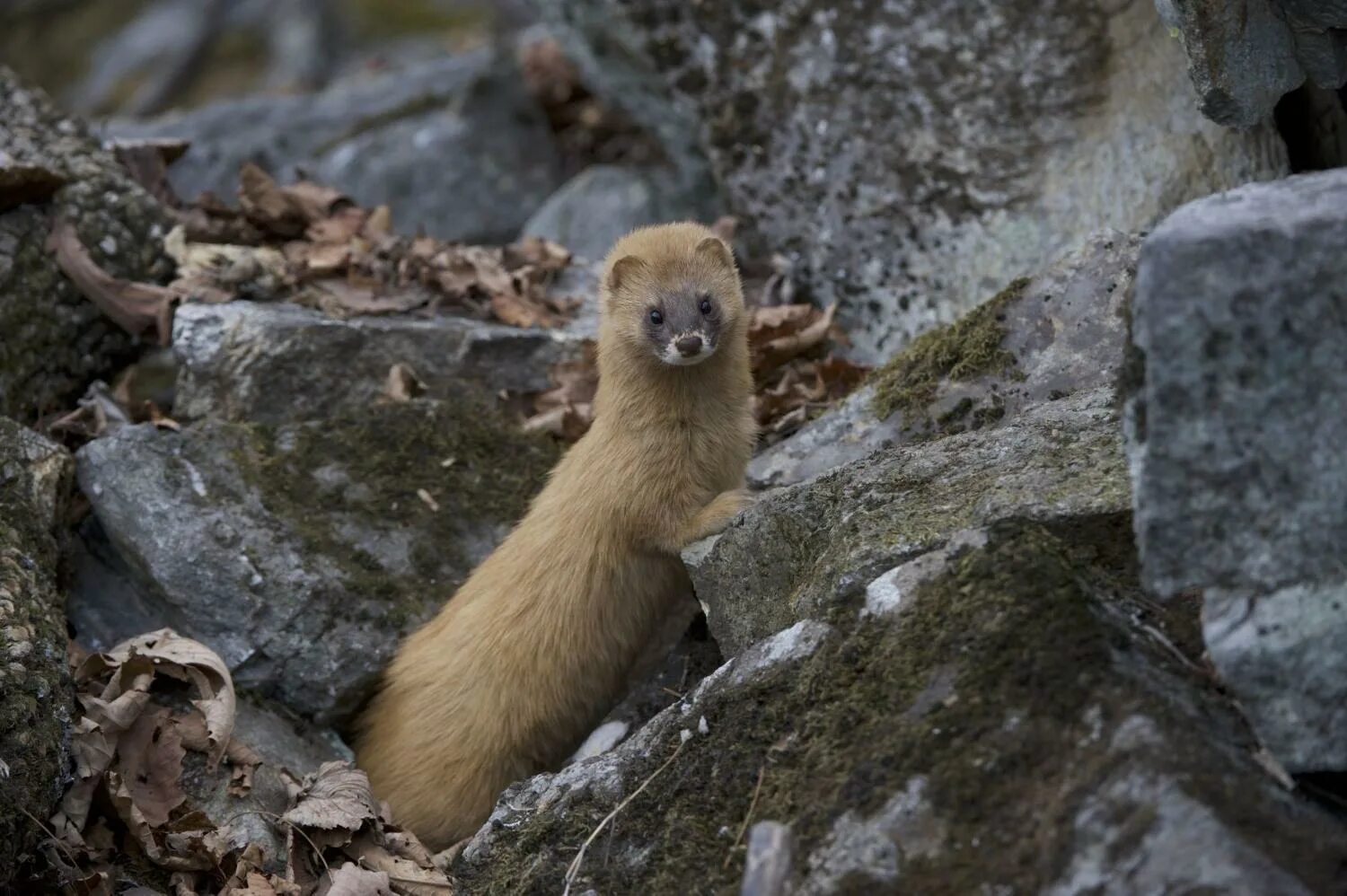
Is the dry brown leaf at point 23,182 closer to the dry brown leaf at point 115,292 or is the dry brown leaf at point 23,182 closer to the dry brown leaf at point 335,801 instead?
the dry brown leaf at point 115,292

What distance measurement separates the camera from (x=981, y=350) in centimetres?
622

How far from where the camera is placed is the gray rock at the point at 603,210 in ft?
34.8

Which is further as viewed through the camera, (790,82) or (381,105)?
(381,105)

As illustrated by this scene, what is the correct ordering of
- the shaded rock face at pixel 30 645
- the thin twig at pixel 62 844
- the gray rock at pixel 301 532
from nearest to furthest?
the shaded rock face at pixel 30 645, the thin twig at pixel 62 844, the gray rock at pixel 301 532

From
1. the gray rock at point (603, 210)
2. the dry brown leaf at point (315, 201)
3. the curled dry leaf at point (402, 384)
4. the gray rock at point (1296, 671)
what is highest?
the dry brown leaf at point (315, 201)

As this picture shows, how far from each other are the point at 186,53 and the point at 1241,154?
66.5 feet

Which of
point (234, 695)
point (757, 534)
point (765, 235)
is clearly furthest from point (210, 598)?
point (765, 235)

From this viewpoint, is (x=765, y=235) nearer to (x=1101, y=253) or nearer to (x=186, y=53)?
(x=1101, y=253)

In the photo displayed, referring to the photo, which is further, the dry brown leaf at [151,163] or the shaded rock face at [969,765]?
the dry brown leaf at [151,163]

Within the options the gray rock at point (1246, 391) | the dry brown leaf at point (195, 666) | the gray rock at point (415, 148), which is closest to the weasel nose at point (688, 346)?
the dry brown leaf at point (195, 666)

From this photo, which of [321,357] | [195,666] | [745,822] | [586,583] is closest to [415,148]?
[321,357]

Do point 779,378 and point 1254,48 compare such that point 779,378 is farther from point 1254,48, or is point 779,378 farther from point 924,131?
point 1254,48

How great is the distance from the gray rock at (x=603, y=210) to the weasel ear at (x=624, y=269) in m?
3.59

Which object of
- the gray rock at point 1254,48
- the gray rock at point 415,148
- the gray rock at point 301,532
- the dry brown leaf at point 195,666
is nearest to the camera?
the gray rock at point 1254,48
